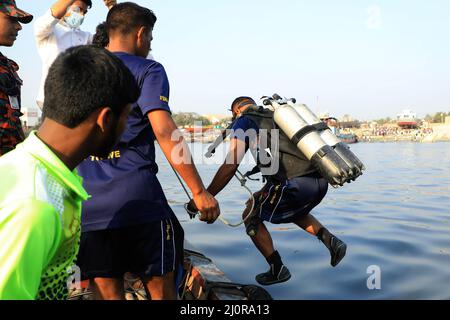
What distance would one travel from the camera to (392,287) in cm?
515

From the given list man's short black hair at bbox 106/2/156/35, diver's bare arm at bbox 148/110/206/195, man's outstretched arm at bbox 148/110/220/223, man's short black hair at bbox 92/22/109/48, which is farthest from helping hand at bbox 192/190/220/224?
man's short black hair at bbox 92/22/109/48

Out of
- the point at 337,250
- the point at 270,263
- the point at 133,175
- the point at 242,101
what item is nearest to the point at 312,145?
the point at 242,101

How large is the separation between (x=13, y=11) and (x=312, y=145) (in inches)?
125

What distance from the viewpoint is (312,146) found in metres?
4.54

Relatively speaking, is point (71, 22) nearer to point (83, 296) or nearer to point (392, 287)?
point (83, 296)

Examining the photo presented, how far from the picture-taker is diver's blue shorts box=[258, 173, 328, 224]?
Answer: 488 centimetres

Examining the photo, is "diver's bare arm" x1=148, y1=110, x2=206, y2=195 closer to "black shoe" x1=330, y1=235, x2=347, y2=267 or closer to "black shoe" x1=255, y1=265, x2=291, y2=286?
"black shoe" x1=255, y1=265, x2=291, y2=286

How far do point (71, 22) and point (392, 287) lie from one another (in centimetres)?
479

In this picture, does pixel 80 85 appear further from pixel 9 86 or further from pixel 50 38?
pixel 50 38

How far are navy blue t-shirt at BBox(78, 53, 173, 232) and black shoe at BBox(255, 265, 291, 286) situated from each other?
236 cm

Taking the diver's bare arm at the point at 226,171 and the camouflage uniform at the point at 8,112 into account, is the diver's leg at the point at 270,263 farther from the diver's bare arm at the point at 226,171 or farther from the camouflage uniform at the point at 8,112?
the camouflage uniform at the point at 8,112

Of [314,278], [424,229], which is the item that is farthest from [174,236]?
[424,229]

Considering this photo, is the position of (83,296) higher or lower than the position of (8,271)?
lower
